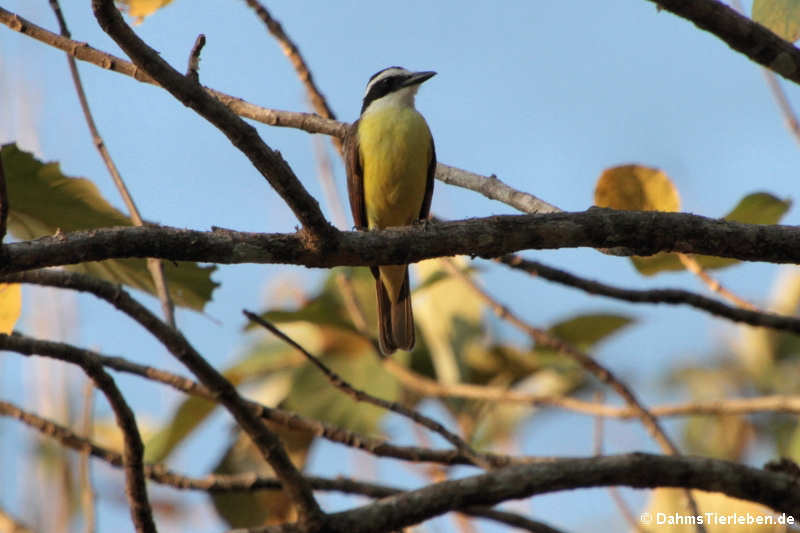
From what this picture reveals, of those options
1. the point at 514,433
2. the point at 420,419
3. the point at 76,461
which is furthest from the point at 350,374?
the point at 420,419

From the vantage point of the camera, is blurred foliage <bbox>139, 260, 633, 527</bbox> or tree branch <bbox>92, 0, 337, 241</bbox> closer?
tree branch <bbox>92, 0, 337, 241</bbox>

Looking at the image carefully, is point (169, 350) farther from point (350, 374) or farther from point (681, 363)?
point (681, 363)

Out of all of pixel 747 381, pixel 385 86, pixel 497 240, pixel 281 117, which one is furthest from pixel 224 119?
pixel 747 381

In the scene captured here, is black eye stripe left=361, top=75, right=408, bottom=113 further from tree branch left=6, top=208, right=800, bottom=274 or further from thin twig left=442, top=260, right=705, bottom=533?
tree branch left=6, top=208, right=800, bottom=274

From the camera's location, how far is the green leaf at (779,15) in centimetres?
307

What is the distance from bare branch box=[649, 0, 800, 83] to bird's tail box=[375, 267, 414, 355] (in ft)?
9.61

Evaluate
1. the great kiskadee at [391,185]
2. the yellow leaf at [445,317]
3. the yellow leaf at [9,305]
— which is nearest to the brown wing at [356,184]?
the great kiskadee at [391,185]

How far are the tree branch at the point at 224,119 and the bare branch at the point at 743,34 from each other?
3.79 ft

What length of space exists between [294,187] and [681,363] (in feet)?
19.1

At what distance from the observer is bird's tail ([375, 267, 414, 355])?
18.1 ft

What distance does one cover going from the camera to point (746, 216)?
3.77 meters

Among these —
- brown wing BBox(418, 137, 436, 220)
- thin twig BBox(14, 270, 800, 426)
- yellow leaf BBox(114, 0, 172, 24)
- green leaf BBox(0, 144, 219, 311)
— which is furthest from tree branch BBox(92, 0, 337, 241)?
brown wing BBox(418, 137, 436, 220)

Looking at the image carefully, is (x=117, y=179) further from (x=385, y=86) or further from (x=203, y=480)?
(x=385, y=86)

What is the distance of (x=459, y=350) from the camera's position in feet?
19.5
